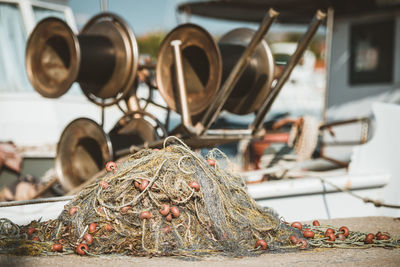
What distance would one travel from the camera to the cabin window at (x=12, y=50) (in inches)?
411

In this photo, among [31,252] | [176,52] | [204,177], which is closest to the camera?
[31,252]

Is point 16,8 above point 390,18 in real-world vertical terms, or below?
above

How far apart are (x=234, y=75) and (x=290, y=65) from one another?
88 centimetres

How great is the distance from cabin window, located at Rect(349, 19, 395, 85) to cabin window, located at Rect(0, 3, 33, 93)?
23.3ft

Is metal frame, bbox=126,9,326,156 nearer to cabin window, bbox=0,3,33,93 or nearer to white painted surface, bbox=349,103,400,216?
white painted surface, bbox=349,103,400,216

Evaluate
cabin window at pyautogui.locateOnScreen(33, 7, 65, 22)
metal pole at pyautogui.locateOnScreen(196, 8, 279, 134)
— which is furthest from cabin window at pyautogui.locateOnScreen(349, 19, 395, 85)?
cabin window at pyautogui.locateOnScreen(33, 7, 65, 22)

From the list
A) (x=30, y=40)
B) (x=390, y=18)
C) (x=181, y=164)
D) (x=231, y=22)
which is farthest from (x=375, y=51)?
(x=181, y=164)

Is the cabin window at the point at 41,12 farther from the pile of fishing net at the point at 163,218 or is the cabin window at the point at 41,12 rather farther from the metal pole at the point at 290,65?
the pile of fishing net at the point at 163,218

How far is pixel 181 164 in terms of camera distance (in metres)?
3.61

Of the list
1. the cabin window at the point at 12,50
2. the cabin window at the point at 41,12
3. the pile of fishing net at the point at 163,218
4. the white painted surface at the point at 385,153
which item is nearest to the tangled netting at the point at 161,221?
the pile of fishing net at the point at 163,218

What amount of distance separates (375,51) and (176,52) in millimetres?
6266

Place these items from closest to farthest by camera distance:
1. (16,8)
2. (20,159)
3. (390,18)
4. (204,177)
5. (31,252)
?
(31,252) < (204,177) < (20,159) < (390,18) < (16,8)

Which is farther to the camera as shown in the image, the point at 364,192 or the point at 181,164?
the point at 364,192

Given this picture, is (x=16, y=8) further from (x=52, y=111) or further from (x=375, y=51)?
(x=375, y=51)
